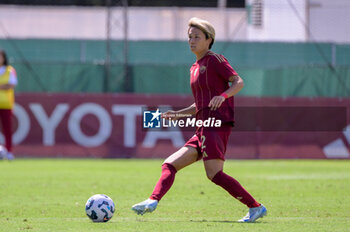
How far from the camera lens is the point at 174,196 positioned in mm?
10898

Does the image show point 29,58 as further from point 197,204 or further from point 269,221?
point 269,221

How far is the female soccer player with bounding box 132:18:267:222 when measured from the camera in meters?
7.77

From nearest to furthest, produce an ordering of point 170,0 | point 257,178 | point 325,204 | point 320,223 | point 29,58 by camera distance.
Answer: point 320,223 → point 325,204 → point 257,178 → point 29,58 → point 170,0

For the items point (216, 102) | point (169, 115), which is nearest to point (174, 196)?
point (169, 115)

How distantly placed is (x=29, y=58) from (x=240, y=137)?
8005mm

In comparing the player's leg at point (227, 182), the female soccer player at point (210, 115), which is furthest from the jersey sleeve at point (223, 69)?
the player's leg at point (227, 182)

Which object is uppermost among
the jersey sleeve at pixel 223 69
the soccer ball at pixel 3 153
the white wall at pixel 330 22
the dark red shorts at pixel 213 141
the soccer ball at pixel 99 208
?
the jersey sleeve at pixel 223 69

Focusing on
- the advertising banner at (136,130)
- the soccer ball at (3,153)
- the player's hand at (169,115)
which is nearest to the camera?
the player's hand at (169,115)

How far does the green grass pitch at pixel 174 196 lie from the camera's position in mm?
7766

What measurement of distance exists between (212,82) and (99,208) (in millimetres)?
1741

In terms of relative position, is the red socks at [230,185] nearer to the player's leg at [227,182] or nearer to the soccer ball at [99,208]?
the player's leg at [227,182]

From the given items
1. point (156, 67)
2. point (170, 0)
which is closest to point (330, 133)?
point (156, 67)

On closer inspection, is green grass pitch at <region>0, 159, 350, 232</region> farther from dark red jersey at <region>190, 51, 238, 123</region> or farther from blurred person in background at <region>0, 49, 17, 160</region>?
dark red jersey at <region>190, 51, 238, 123</region>

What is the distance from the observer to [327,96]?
20703 mm
